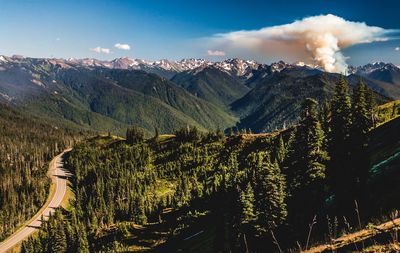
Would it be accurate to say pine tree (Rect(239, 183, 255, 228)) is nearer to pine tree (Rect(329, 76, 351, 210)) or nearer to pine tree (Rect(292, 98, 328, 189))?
pine tree (Rect(292, 98, 328, 189))

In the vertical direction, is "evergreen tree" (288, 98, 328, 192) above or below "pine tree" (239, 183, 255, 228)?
above

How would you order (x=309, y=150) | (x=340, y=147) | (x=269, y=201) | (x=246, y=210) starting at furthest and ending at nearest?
1. (x=246, y=210)
2. (x=340, y=147)
3. (x=309, y=150)
4. (x=269, y=201)

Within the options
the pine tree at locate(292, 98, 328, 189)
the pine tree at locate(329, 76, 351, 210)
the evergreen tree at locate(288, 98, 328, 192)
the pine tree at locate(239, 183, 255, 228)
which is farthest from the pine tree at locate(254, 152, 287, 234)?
the pine tree at locate(329, 76, 351, 210)

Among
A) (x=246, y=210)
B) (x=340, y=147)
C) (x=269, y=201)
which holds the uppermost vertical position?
(x=340, y=147)

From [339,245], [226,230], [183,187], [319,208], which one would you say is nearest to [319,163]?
[319,208]

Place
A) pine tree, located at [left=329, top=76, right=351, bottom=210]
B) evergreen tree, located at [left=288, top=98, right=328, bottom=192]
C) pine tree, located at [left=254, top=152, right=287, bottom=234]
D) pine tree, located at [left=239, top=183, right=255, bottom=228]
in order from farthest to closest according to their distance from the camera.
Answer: pine tree, located at [left=239, top=183, right=255, bottom=228] < evergreen tree, located at [left=288, top=98, right=328, bottom=192] < pine tree, located at [left=254, top=152, right=287, bottom=234] < pine tree, located at [left=329, top=76, right=351, bottom=210]

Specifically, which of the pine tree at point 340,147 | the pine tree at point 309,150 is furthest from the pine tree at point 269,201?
the pine tree at point 340,147

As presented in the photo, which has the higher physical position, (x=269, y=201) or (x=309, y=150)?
(x=309, y=150)

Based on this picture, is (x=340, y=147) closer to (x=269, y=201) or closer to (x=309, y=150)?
(x=309, y=150)

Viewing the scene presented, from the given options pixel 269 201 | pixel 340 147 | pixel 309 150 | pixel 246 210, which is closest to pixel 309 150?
pixel 309 150

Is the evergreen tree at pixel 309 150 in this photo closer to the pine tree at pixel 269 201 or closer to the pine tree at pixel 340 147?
the pine tree at pixel 340 147

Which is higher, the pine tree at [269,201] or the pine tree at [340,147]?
the pine tree at [340,147]
